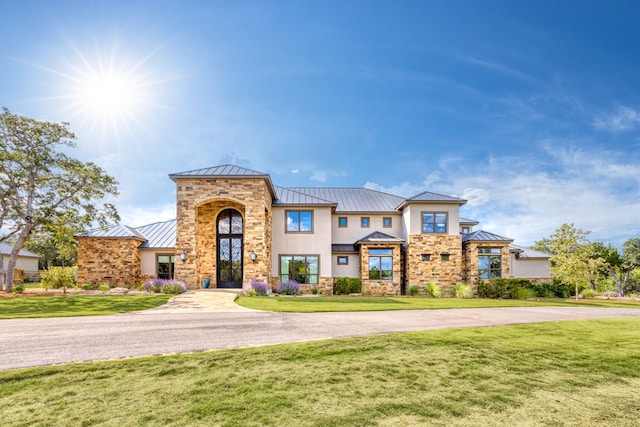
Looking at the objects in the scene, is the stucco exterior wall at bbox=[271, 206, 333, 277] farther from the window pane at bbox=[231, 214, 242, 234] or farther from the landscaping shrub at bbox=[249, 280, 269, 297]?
the landscaping shrub at bbox=[249, 280, 269, 297]

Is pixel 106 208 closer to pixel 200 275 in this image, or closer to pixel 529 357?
pixel 200 275

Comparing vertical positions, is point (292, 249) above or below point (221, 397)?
above

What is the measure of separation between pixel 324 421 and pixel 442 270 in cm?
1992

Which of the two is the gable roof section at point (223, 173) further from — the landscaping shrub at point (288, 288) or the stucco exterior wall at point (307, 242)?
the landscaping shrub at point (288, 288)

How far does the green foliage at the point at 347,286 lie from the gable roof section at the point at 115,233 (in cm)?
1335

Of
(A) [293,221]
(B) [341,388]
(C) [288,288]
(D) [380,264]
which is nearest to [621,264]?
(D) [380,264]

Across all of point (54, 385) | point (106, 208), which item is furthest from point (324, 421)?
point (106, 208)

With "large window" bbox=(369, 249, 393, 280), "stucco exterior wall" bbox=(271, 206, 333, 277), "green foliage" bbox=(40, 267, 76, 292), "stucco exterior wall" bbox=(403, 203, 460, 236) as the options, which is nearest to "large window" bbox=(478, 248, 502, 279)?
"stucco exterior wall" bbox=(403, 203, 460, 236)

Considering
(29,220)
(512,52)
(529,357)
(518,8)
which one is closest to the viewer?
(529,357)

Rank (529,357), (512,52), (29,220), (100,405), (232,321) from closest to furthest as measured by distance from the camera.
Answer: (100,405)
(529,357)
(232,321)
(512,52)
(29,220)

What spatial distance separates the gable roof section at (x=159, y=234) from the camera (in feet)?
71.4

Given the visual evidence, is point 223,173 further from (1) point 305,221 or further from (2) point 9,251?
(2) point 9,251

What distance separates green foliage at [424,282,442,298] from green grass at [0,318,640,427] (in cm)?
1432

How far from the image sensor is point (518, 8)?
12805 millimetres
